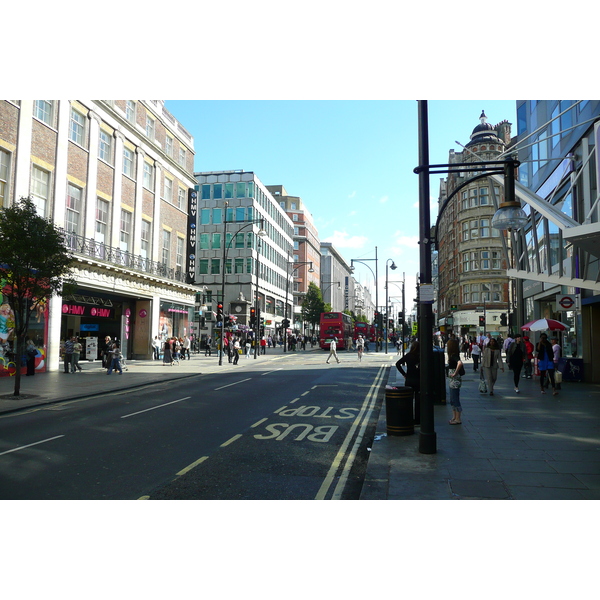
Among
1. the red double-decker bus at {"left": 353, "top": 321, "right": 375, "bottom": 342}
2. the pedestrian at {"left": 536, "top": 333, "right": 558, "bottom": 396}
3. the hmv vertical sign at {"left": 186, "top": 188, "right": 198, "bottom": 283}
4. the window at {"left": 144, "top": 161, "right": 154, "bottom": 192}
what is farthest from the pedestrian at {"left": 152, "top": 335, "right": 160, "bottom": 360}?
the pedestrian at {"left": 536, "top": 333, "right": 558, "bottom": 396}

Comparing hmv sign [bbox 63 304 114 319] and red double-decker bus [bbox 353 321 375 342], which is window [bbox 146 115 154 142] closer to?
hmv sign [bbox 63 304 114 319]

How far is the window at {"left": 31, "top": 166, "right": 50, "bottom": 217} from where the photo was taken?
2290 cm

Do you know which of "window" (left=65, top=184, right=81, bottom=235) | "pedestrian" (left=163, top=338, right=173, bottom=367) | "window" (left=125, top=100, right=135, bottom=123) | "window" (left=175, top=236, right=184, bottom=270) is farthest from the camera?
"window" (left=175, top=236, right=184, bottom=270)

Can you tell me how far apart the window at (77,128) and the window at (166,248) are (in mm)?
10346

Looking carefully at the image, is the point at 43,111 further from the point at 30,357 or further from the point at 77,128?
the point at 30,357

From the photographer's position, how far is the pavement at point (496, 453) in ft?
19.8

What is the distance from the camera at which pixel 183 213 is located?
3950cm

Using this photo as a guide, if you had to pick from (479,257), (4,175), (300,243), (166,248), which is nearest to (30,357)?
(4,175)

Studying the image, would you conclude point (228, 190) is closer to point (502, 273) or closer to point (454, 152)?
point (502, 273)

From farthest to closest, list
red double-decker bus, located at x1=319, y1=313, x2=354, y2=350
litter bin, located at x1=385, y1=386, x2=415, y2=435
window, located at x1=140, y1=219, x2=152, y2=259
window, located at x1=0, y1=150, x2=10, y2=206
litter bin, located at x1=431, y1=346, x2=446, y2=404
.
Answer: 1. red double-decker bus, located at x1=319, y1=313, x2=354, y2=350
2. window, located at x1=140, y1=219, x2=152, y2=259
3. window, located at x1=0, y1=150, x2=10, y2=206
4. litter bin, located at x1=431, y1=346, x2=446, y2=404
5. litter bin, located at x1=385, y1=386, x2=415, y2=435

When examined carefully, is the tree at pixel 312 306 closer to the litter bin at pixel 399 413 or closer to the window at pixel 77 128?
the window at pixel 77 128

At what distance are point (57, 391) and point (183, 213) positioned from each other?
2524 centimetres

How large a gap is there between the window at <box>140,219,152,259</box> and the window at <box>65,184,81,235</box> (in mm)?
6821

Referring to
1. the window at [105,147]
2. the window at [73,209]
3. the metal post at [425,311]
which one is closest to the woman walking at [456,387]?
the metal post at [425,311]
